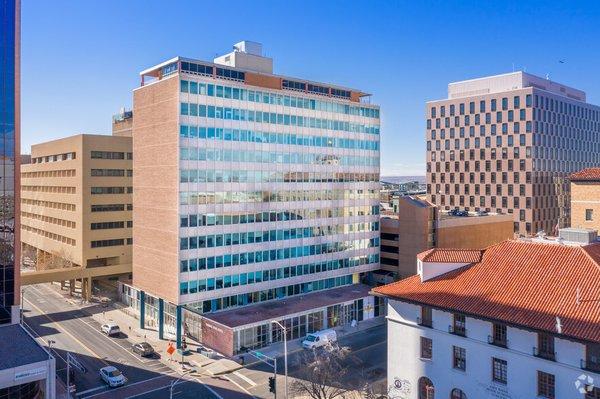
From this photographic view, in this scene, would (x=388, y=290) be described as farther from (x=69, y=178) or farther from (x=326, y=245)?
(x=69, y=178)

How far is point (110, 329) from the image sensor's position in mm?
62719

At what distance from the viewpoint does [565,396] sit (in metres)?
32.2

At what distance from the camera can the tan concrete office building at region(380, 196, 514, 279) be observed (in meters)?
75.8

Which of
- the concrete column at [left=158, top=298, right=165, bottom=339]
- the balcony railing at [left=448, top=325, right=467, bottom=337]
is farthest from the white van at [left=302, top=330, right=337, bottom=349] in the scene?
the balcony railing at [left=448, top=325, right=467, bottom=337]

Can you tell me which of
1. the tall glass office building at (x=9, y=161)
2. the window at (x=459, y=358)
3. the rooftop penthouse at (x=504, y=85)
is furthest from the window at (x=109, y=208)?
the rooftop penthouse at (x=504, y=85)

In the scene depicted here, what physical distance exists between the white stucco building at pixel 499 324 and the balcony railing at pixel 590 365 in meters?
0.06

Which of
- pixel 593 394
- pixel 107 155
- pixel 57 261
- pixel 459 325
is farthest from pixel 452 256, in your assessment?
pixel 57 261

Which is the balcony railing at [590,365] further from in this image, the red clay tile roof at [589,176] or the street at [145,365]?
the red clay tile roof at [589,176]

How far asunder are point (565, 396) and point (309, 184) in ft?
148

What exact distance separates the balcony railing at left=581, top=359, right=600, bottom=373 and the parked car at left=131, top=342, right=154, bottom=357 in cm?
4392

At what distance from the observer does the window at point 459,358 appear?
37.7 m

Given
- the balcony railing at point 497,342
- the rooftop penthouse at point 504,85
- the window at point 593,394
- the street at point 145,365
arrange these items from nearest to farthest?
the window at point 593,394 < the balcony railing at point 497,342 < the street at point 145,365 < the rooftop penthouse at point 504,85

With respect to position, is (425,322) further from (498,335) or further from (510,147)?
(510,147)

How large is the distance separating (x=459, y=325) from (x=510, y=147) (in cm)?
8887
